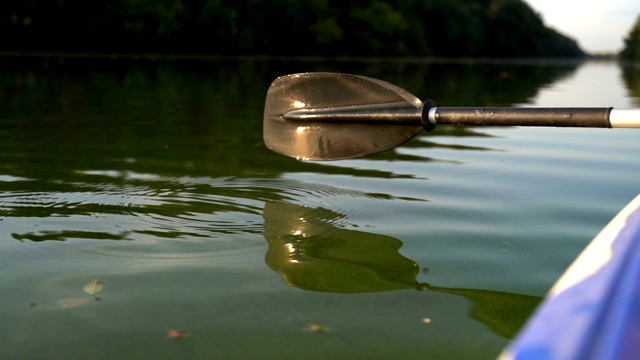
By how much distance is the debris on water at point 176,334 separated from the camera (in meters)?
2.09

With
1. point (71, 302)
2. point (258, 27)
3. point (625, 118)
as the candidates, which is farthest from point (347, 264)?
point (258, 27)

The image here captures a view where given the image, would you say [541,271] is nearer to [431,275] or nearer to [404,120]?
[431,275]

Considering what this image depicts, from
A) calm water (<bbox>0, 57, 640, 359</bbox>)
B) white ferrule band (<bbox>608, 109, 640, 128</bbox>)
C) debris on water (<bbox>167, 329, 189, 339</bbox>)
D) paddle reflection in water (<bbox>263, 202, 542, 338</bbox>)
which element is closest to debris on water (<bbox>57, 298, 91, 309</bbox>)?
calm water (<bbox>0, 57, 640, 359</bbox>)

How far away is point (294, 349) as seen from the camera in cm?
203

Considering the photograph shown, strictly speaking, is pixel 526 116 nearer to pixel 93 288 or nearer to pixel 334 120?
pixel 334 120

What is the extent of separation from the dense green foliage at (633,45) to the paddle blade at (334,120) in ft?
320

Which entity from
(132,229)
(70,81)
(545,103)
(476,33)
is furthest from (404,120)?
(476,33)

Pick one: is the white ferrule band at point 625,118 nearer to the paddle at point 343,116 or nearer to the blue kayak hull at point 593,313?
the paddle at point 343,116

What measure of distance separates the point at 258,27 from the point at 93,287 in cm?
5014

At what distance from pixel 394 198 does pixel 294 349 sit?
203 centimetres

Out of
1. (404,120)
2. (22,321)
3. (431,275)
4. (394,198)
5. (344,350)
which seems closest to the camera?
(344,350)

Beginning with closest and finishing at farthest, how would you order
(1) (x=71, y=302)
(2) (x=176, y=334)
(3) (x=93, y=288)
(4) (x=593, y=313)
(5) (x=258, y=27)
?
(4) (x=593, y=313)
(2) (x=176, y=334)
(1) (x=71, y=302)
(3) (x=93, y=288)
(5) (x=258, y=27)

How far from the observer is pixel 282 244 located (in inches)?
119

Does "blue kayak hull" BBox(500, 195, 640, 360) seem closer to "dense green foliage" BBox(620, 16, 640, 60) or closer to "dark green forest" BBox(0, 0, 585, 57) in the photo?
"dark green forest" BBox(0, 0, 585, 57)
